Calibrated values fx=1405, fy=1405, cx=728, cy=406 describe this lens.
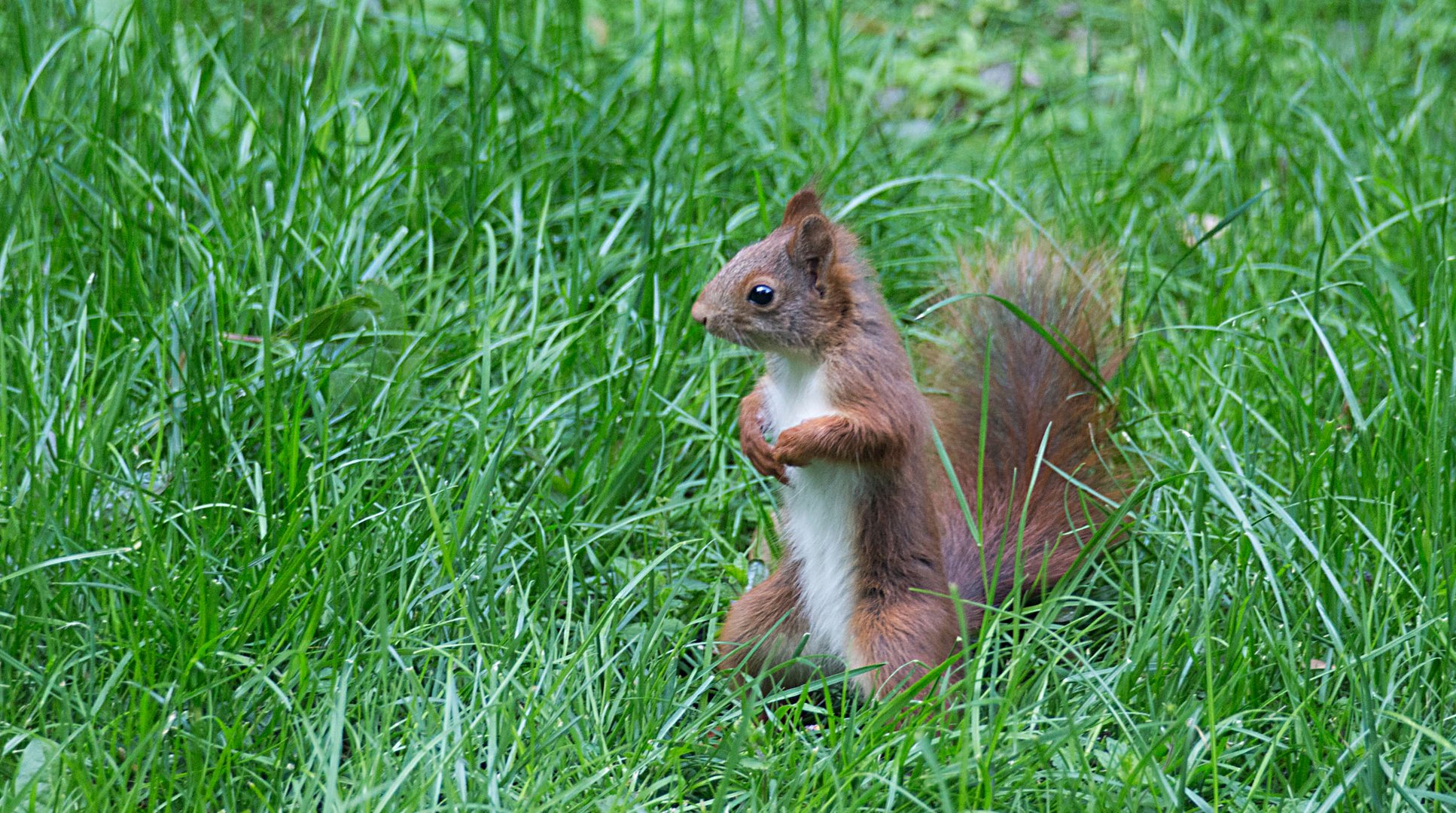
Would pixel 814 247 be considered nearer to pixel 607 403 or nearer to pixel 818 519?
pixel 818 519

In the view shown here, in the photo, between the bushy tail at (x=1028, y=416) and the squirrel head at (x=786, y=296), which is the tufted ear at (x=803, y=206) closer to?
the squirrel head at (x=786, y=296)

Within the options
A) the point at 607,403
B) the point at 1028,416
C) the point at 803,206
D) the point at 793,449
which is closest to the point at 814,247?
the point at 803,206

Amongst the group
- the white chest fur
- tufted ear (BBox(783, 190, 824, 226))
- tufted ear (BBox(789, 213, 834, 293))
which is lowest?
the white chest fur

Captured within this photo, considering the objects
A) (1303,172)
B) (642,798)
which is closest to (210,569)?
(642,798)

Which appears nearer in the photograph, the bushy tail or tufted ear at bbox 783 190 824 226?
tufted ear at bbox 783 190 824 226

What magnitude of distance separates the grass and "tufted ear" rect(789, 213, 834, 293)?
55 cm

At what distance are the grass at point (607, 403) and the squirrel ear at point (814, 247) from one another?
1.83 ft

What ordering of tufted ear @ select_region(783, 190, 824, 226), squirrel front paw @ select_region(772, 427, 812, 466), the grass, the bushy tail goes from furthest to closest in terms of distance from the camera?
the bushy tail, tufted ear @ select_region(783, 190, 824, 226), squirrel front paw @ select_region(772, 427, 812, 466), the grass

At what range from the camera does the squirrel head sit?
215 cm

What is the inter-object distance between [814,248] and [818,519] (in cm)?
42

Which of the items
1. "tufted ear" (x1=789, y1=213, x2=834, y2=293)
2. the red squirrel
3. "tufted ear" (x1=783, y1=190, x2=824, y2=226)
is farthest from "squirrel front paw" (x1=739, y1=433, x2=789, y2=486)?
"tufted ear" (x1=783, y1=190, x2=824, y2=226)

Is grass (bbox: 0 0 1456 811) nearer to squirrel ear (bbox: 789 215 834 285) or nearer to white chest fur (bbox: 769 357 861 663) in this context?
white chest fur (bbox: 769 357 861 663)

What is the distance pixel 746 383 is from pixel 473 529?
0.77m

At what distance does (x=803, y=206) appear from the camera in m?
2.26
